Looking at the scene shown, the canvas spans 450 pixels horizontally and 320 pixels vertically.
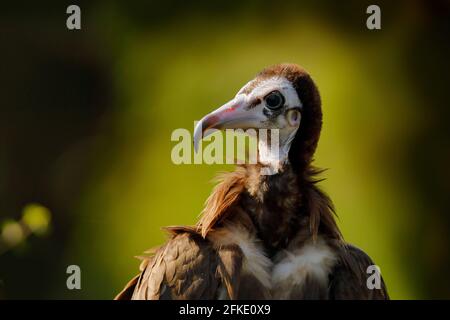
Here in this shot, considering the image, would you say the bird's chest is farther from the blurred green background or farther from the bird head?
the blurred green background

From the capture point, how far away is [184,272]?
3.63 m

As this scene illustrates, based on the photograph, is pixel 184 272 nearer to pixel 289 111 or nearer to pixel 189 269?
pixel 189 269

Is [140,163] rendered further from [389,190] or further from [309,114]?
[309,114]

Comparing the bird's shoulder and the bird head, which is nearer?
the bird's shoulder

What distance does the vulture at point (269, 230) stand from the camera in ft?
11.9

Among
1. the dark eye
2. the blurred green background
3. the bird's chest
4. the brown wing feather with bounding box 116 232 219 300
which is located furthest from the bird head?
the blurred green background

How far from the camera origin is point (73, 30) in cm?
733

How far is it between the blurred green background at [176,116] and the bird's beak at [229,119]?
2.79 metres

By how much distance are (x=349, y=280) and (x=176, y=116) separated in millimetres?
3343

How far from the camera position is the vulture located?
3615 mm

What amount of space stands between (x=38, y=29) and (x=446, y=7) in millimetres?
3604
